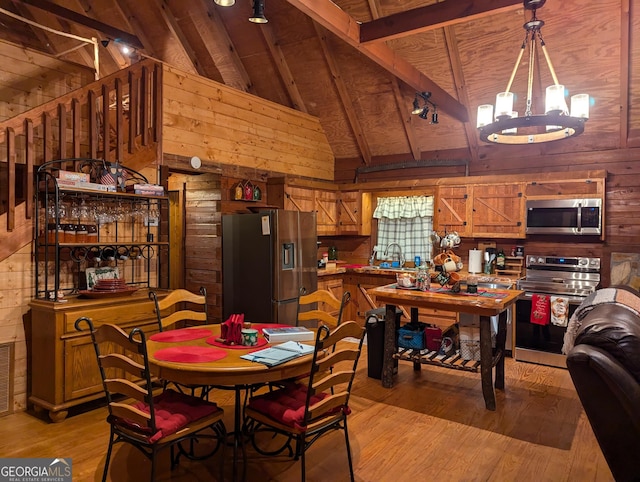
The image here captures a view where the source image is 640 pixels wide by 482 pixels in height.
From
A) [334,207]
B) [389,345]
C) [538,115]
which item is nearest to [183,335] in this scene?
[389,345]

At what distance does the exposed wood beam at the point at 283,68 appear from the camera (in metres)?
5.76

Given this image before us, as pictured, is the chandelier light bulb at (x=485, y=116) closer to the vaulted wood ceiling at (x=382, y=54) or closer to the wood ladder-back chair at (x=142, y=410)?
the vaulted wood ceiling at (x=382, y=54)

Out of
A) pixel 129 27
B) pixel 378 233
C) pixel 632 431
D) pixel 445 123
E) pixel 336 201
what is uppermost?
pixel 129 27

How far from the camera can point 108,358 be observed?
2199 mm

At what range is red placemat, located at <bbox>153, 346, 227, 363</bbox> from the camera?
2363 mm

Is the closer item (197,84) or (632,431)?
(632,431)

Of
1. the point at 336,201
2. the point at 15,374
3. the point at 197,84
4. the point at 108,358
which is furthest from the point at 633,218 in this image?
the point at 15,374

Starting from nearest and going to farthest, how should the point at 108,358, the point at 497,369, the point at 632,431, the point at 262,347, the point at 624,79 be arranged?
the point at 632,431, the point at 108,358, the point at 262,347, the point at 497,369, the point at 624,79

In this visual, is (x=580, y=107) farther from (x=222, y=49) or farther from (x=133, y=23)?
(x=133, y=23)

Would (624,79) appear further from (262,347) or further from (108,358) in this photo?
(108,358)

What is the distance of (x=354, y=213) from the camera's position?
270 inches

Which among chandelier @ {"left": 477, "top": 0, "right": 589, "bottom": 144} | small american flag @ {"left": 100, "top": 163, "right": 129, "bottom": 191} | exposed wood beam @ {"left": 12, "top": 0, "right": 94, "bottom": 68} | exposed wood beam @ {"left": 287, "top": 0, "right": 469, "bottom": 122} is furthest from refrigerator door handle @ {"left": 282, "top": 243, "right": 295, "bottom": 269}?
exposed wood beam @ {"left": 12, "top": 0, "right": 94, "bottom": 68}

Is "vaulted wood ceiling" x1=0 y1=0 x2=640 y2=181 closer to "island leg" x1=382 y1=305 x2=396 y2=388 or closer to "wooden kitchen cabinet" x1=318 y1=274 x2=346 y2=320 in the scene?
"wooden kitchen cabinet" x1=318 y1=274 x2=346 y2=320

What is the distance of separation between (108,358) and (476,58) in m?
4.67
